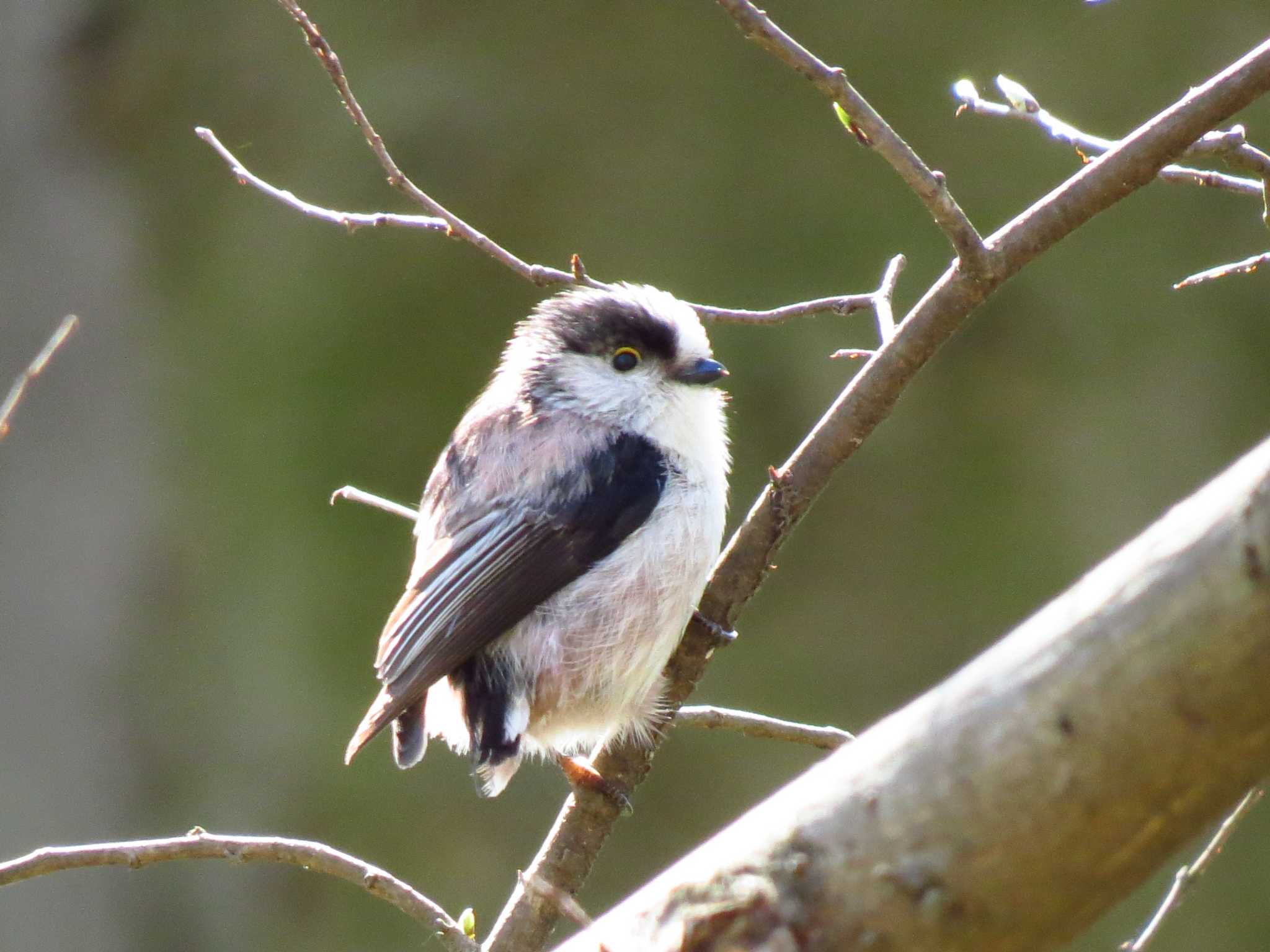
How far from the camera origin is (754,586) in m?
2.64

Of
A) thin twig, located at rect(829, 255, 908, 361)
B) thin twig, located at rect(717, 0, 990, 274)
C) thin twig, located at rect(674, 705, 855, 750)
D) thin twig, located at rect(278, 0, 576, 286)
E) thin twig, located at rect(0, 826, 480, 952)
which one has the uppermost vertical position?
thin twig, located at rect(717, 0, 990, 274)

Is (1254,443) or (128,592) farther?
(128,592)

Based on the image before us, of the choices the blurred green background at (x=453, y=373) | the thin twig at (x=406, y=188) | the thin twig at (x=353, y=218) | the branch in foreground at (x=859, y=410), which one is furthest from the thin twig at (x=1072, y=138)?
the blurred green background at (x=453, y=373)

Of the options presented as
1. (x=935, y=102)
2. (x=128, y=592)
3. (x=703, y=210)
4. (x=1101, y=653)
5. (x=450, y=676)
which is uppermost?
(x=935, y=102)

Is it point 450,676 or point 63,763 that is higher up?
point 450,676

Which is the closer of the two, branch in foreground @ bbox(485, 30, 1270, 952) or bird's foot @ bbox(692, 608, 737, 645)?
branch in foreground @ bbox(485, 30, 1270, 952)

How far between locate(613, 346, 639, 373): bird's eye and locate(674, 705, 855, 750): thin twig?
0.90 metres

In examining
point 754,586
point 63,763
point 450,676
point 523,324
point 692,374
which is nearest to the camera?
point 754,586

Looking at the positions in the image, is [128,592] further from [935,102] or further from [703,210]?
[935,102]

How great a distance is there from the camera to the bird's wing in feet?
8.63

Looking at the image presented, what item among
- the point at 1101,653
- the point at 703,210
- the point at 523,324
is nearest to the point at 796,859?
the point at 1101,653

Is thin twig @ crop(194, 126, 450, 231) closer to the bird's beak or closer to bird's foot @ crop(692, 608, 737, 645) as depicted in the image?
the bird's beak

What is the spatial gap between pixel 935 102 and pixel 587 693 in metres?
2.96

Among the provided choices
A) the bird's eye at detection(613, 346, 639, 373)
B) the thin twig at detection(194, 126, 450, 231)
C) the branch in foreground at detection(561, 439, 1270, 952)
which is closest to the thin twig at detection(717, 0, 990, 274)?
the thin twig at detection(194, 126, 450, 231)
